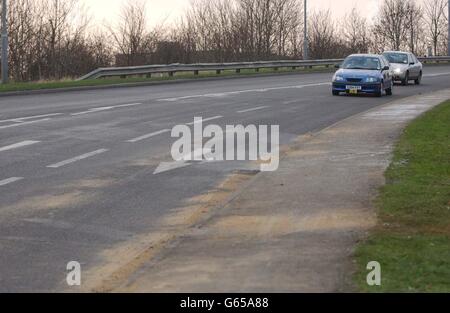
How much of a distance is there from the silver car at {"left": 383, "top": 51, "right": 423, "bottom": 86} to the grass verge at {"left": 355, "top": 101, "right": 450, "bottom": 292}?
80.7 ft

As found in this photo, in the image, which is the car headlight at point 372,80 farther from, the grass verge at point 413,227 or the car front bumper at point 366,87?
the grass verge at point 413,227

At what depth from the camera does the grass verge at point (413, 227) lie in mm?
6551

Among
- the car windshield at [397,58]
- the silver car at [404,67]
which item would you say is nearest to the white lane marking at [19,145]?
the silver car at [404,67]

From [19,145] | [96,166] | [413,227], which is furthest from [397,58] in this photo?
[413,227]

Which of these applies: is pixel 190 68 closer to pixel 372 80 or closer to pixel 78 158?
pixel 372 80

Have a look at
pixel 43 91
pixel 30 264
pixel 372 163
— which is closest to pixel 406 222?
pixel 30 264

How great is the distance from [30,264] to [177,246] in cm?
132

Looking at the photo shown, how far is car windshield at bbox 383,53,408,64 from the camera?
39281mm

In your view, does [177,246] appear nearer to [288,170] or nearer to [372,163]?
[288,170]

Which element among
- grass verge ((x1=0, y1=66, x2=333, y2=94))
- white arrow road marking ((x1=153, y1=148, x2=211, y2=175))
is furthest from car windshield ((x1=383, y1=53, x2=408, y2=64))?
white arrow road marking ((x1=153, y1=148, x2=211, y2=175))

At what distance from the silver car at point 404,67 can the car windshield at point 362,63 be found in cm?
728

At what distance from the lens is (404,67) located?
38.6 meters

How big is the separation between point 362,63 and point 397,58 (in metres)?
9.29

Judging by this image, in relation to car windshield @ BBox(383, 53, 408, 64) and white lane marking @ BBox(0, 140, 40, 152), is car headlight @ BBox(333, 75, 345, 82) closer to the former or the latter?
car windshield @ BBox(383, 53, 408, 64)
